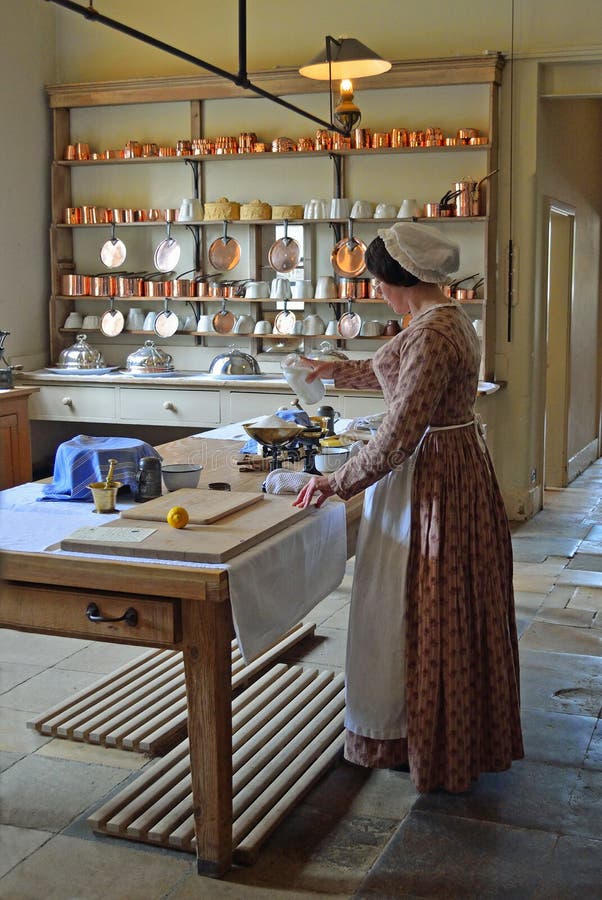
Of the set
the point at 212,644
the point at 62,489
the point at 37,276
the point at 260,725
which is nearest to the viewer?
the point at 212,644

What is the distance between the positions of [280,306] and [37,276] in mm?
1758

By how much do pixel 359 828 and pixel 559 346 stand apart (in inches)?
234

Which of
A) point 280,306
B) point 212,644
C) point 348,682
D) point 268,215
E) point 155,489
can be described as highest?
point 268,215

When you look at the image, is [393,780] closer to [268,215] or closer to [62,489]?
[62,489]

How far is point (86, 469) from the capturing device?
127 inches

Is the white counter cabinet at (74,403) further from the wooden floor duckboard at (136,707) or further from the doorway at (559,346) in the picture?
the doorway at (559,346)

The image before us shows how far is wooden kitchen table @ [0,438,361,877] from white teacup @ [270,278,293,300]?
4.56 meters

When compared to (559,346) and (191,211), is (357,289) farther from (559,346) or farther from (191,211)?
(559,346)

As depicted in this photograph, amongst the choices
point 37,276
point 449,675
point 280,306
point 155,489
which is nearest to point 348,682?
point 449,675

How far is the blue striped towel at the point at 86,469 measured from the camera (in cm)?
321

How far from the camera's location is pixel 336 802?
3154 millimetres

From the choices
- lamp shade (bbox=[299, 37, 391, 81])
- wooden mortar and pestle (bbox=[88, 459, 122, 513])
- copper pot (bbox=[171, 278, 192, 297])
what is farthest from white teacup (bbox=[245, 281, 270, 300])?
wooden mortar and pestle (bbox=[88, 459, 122, 513])

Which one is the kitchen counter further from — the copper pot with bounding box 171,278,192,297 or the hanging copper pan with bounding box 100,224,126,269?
the hanging copper pan with bounding box 100,224,126,269

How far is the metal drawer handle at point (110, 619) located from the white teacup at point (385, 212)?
15.2ft
